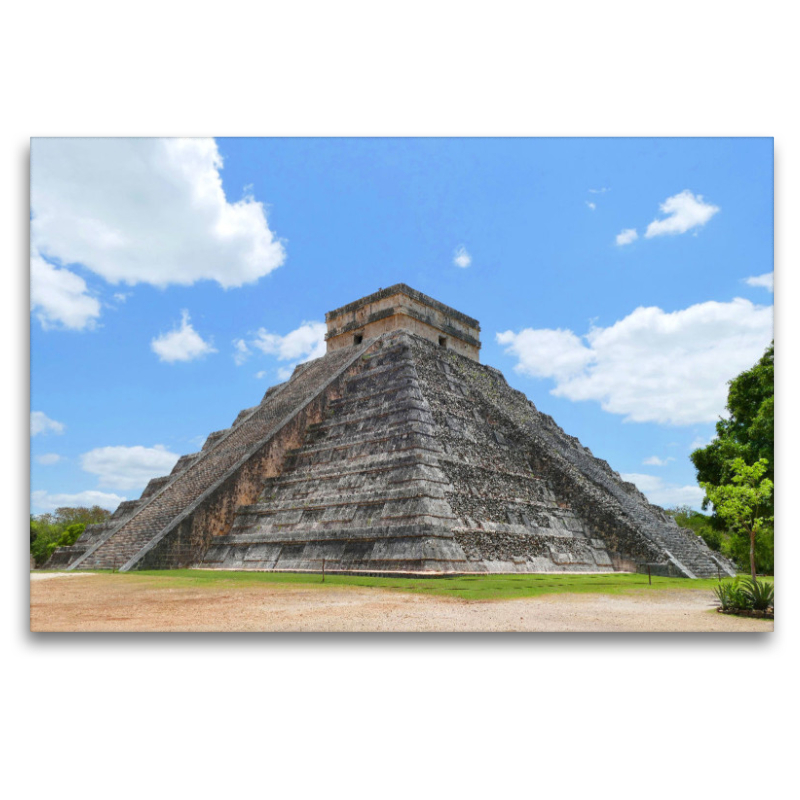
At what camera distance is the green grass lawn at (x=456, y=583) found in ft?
30.7

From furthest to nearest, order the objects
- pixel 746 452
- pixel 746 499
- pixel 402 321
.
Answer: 1. pixel 402 321
2. pixel 746 452
3. pixel 746 499

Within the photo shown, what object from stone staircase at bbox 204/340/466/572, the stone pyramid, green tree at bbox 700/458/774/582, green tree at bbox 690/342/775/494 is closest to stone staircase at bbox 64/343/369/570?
the stone pyramid

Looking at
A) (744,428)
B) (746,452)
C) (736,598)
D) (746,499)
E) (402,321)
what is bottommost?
(736,598)

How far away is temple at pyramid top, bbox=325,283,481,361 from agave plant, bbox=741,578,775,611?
48.6 feet

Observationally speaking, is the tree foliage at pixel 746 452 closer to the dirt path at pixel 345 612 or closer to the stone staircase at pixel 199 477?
the dirt path at pixel 345 612

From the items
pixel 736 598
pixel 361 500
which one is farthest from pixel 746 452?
pixel 361 500

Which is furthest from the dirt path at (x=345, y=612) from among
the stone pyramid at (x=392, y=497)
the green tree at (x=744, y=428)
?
the green tree at (x=744, y=428)

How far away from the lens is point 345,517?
521 inches

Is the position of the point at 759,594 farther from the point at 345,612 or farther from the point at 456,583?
the point at 345,612

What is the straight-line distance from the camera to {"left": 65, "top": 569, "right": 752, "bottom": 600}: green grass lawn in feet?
30.7

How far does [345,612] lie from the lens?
7656 millimetres

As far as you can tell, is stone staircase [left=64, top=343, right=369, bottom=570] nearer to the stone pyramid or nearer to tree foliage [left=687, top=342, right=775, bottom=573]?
the stone pyramid

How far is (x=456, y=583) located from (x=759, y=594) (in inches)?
Result: 164

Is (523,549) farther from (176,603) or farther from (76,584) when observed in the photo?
(76,584)
